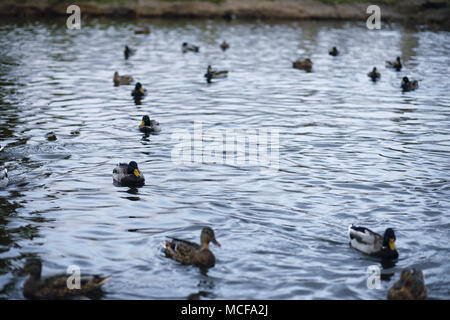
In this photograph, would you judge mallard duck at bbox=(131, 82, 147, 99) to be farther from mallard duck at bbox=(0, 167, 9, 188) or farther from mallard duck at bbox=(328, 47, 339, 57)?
mallard duck at bbox=(328, 47, 339, 57)

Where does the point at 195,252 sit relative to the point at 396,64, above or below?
below

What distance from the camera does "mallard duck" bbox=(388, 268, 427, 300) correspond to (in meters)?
10.3

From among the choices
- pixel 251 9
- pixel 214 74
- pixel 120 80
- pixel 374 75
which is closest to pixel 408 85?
pixel 374 75

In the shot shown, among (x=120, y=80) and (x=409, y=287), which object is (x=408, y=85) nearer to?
(x=120, y=80)

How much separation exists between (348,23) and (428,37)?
410 inches

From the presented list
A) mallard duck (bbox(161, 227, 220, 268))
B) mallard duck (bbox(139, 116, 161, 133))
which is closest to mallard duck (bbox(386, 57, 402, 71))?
mallard duck (bbox(139, 116, 161, 133))

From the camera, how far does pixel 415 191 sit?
1572cm

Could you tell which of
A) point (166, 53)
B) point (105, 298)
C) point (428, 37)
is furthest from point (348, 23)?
point (105, 298)

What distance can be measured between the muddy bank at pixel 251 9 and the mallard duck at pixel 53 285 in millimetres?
47015

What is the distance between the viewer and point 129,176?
1595 cm

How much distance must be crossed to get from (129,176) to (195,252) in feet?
16.1

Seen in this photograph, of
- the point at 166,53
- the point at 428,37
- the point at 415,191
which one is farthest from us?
the point at 428,37

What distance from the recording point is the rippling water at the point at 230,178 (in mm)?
11594
